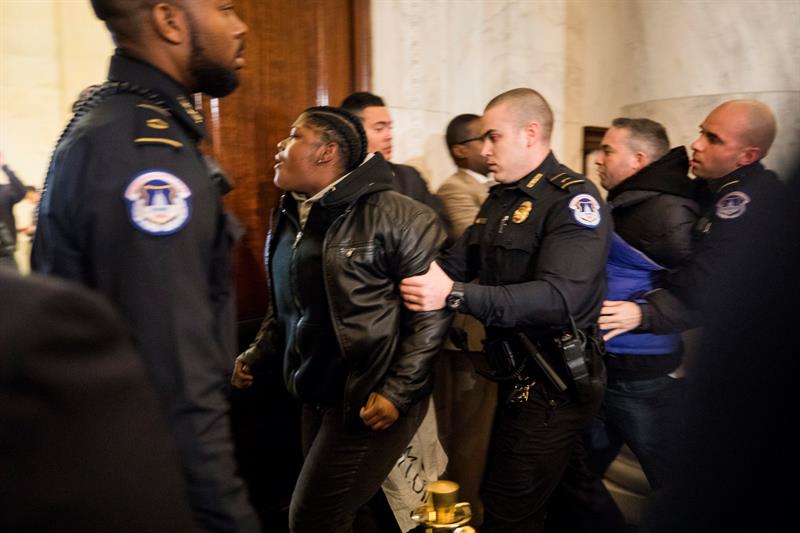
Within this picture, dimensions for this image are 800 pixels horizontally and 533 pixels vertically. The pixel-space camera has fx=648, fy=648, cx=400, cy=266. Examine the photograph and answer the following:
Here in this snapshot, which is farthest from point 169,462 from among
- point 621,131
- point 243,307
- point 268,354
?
point 621,131

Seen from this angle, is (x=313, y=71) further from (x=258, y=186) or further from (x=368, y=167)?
(x=368, y=167)

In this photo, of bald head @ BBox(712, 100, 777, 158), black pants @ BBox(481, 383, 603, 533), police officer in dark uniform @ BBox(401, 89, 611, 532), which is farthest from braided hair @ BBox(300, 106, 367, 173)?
bald head @ BBox(712, 100, 777, 158)

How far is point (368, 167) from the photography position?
8.05 feet

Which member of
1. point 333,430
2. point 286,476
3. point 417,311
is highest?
point 417,311

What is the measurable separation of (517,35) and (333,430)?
3152 mm

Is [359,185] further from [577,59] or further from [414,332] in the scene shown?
[577,59]

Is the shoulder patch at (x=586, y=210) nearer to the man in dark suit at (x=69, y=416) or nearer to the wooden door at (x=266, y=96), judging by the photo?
the wooden door at (x=266, y=96)

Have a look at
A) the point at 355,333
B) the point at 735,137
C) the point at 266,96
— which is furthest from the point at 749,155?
the point at 266,96

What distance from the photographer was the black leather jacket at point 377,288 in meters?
2.31

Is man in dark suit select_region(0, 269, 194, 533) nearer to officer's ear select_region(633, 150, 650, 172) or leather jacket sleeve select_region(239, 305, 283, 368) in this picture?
leather jacket sleeve select_region(239, 305, 283, 368)

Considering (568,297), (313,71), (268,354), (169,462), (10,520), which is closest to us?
(10,520)

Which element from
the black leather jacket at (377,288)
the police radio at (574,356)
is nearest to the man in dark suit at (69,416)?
the black leather jacket at (377,288)

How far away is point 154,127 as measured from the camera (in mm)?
1238

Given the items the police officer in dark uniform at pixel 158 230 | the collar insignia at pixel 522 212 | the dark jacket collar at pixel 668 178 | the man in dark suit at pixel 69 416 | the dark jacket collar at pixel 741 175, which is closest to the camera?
the man in dark suit at pixel 69 416
